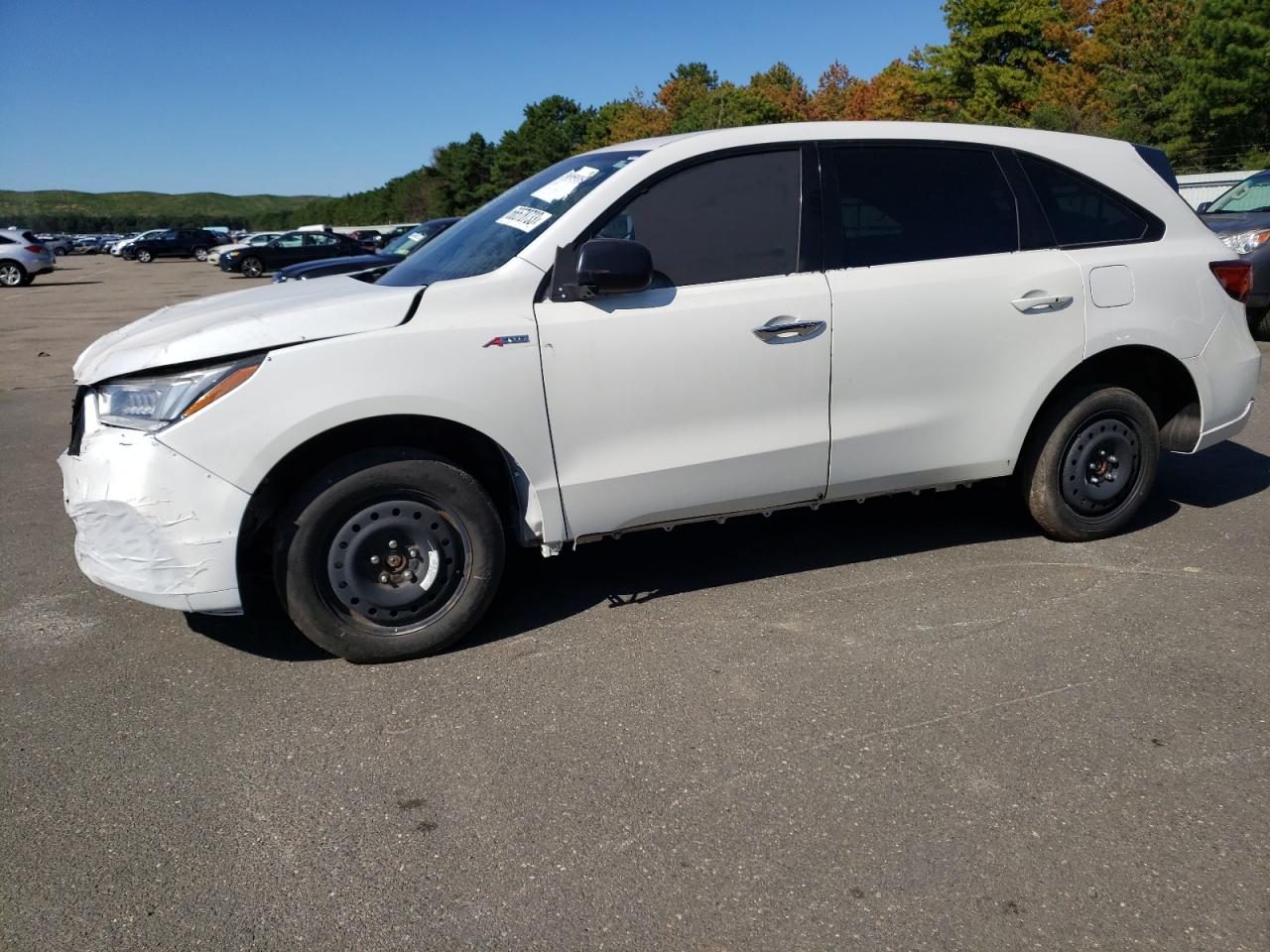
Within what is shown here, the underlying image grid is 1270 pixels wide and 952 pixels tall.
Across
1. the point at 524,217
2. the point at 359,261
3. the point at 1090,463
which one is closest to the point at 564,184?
the point at 524,217

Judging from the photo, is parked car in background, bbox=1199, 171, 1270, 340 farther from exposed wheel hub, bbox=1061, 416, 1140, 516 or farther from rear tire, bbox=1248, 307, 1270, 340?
exposed wheel hub, bbox=1061, 416, 1140, 516

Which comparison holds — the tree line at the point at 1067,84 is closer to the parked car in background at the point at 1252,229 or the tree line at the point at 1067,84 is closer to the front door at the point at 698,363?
the parked car in background at the point at 1252,229

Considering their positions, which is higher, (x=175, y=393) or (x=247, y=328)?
(x=247, y=328)

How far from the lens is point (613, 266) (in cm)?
362

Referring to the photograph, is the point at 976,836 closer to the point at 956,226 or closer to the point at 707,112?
the point at 956,226

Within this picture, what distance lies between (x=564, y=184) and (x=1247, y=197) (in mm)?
11439

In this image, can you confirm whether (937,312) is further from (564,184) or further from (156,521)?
(156,521)

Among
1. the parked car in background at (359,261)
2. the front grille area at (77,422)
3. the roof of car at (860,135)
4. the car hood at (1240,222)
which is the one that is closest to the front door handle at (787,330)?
the roof of car at (860,135)

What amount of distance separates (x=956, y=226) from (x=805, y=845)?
2769 millimetres

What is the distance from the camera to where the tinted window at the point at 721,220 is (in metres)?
3.93

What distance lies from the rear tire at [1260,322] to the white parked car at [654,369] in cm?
738

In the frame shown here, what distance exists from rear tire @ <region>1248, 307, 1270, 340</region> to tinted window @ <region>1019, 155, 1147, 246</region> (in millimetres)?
7733

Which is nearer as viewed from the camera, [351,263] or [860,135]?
[860,135]

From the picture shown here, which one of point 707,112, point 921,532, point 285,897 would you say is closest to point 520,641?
point 285,897
